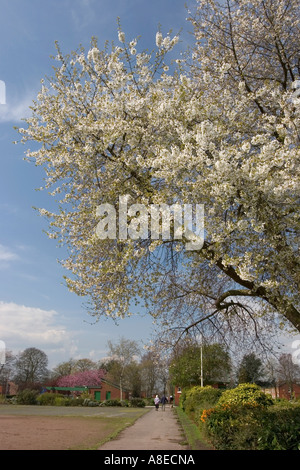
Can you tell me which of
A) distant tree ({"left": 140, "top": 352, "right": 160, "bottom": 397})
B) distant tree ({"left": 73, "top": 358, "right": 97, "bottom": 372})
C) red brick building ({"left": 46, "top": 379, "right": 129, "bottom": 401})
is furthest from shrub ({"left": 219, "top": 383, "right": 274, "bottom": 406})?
distant tree ({"left": 73, "top": 358, "right": 97, "bottom": 372})

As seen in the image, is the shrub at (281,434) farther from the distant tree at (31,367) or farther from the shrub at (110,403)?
the distant tree at (31,367)

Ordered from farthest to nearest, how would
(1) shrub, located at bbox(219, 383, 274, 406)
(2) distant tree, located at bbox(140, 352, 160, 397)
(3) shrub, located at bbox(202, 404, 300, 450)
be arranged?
1. (2) distant tree, located at bbox(140, 352, 160, 397)
2. (1) shrub, located at bbox(219, 383, 274, 406)
3. (3) shrub, located at bbox(202, 404, 300, 450)

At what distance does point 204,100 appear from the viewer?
35.2 ft

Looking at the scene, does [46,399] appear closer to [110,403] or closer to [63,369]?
[110,403]

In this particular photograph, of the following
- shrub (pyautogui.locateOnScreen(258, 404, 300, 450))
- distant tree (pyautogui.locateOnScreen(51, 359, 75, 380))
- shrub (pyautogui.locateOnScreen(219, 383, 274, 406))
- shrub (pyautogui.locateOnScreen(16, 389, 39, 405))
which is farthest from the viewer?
distant tree (pyautogui.locateOnScreen(51, 359, 75, 380))

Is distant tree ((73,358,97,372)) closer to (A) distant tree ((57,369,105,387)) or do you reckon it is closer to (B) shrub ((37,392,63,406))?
(A) distant tree ((57,369,105,387))

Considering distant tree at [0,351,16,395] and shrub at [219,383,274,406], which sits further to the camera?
distant tree at [0,351,16,395]

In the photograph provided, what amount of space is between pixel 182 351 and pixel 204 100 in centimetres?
824

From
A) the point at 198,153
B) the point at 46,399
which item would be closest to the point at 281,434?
the point at 198,153

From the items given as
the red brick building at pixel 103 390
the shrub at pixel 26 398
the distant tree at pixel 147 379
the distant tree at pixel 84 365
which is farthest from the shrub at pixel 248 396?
the distant tree at pixel 84 365

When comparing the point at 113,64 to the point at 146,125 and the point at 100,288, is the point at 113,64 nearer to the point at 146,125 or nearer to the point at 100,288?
the point at 146,125

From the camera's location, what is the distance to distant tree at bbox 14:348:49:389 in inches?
2566
